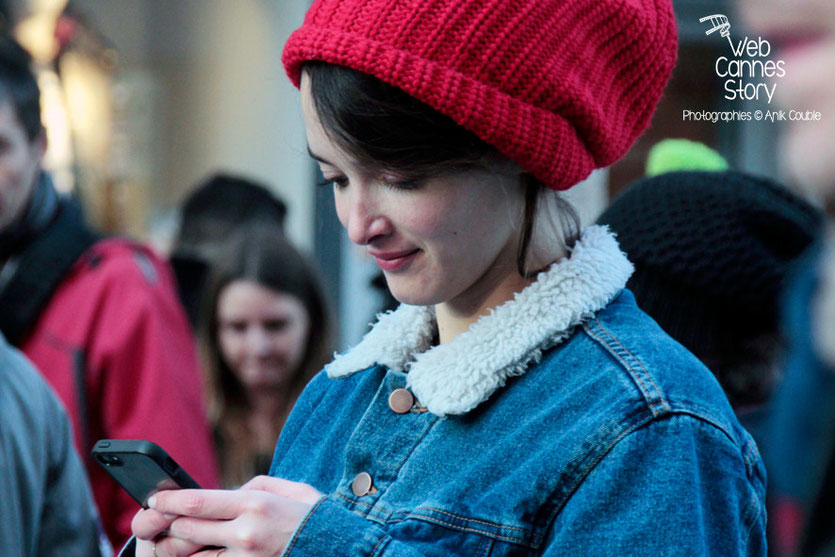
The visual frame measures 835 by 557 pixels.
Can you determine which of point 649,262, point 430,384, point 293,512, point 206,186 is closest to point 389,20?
point 430,384

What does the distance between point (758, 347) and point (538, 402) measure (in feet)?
2.10

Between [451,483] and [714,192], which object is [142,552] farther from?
[714,192]

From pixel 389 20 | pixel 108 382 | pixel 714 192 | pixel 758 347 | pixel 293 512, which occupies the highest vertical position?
pixel 389 20

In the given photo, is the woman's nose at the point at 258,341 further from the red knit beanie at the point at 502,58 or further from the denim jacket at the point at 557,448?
the red knit beanie at the point at 502,58

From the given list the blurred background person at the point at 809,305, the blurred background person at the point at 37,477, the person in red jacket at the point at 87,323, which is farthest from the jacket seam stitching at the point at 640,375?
the person in red jacket at the point at 87,323

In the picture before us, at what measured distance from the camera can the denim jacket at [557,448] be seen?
959mm

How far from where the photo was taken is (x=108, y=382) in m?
2.38

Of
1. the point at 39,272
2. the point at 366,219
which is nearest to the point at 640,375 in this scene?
the point at 366,219

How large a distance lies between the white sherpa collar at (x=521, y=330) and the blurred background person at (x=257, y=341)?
2.08 m

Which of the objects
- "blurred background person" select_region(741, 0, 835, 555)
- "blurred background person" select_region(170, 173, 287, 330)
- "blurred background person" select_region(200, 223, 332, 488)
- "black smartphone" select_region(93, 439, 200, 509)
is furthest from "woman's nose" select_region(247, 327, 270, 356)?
"blurred background person" select_region(741, 0, 835, 555)

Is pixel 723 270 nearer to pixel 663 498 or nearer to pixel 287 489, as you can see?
pixel 663 498

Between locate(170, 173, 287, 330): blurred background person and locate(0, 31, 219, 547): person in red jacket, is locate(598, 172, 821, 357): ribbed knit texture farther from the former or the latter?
locate(170, 173, 287, 330): blurred background person

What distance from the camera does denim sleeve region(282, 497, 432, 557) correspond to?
3.29 feet

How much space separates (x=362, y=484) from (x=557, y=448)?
271mm
